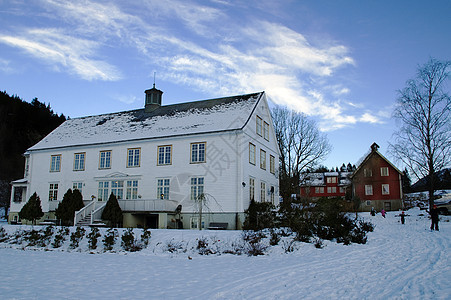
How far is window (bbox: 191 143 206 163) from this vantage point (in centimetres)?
2547

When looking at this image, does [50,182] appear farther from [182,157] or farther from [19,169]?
[19,169]

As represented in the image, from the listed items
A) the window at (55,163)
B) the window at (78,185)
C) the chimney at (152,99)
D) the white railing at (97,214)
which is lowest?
the white railing at (97,214)

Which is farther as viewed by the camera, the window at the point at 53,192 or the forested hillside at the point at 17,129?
the forested hillside at the point at 17,129

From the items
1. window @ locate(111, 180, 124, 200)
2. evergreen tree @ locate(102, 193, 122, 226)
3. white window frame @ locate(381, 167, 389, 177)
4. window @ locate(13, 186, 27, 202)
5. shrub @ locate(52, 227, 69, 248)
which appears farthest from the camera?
white window frame @ locate(381, 167, 389, 177)

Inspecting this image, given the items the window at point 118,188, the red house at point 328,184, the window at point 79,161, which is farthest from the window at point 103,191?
the red house at point 328,184

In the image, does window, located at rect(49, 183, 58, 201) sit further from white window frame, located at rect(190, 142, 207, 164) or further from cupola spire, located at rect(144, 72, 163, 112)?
white window frame, located at rect(190, 142, 207, 164)

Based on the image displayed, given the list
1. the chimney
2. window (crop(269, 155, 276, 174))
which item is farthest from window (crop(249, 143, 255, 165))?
the chimney

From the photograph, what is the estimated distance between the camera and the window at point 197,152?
25.5 meters

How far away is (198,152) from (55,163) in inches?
540

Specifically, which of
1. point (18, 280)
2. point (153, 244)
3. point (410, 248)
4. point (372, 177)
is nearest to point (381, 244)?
point (410, 248)

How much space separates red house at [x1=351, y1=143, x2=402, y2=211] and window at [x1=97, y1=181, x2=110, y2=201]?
3535 centimetres

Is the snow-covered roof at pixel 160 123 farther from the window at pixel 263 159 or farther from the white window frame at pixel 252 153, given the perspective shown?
the window at pixel 263 159

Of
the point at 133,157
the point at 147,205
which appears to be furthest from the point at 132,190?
the point at 147,205

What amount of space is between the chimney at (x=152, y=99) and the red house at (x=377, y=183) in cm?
3170
